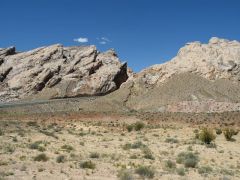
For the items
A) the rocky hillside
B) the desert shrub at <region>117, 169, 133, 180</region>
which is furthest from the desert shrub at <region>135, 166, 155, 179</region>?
the rocky hillside

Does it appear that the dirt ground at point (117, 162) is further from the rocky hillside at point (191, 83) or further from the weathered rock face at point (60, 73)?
the weathered rock face at point (60, 73)

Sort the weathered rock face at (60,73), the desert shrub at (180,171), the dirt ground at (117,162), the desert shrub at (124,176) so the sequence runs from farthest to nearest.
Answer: the weathered rock face at (60,73) → the desert shrub at (180,171) → the dirt ground at (117,162) → the desert shrub at (124,176)

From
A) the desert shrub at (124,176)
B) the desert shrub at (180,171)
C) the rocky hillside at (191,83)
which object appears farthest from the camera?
the rocky hillside at (191,83)

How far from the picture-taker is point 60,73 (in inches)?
5030

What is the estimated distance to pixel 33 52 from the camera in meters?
140

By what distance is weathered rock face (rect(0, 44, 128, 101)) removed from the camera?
121125 millimetres

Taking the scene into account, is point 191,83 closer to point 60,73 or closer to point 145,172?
point 60,73

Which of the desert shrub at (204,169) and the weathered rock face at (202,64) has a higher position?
the weathered rock face at (202,64)

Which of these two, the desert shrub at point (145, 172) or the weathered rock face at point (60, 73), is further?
the weathered rock face at point (60, 73)

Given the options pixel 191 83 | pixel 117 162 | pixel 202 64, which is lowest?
pixel 117 162

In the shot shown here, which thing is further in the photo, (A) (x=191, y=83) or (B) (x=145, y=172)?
(A) (x=191, y=83)

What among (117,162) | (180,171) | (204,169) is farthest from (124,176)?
(204,169)

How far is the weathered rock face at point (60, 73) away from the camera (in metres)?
121

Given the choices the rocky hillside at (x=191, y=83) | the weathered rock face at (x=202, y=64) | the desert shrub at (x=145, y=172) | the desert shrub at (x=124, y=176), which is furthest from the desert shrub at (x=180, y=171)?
the weathered rock face at (x=202, y=64)
